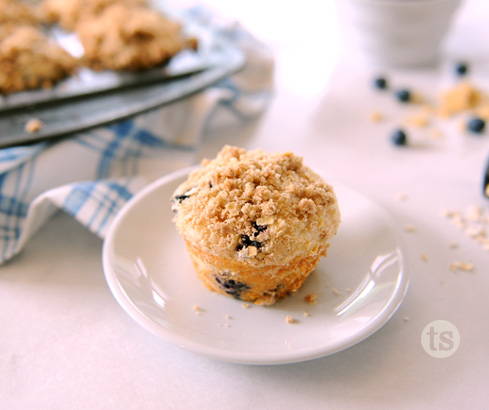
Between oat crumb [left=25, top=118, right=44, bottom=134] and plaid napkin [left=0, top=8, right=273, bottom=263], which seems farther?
oat crumb [left=25, top=118, right=44, bottom=134]

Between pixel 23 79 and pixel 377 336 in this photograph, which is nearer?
pixel 377 336

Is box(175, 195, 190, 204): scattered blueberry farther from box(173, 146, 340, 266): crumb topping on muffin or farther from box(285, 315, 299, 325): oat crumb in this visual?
box(285, 315, 299, 325): oat crumb

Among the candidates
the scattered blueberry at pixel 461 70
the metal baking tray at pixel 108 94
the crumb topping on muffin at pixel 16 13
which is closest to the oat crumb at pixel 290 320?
the metal baking tray at pixel 108 94

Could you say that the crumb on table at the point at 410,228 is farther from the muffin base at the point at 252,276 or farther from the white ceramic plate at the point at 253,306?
the muffin base at the point at 252,276

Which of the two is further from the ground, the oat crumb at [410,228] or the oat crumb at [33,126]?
the oat crumb at [410,228]

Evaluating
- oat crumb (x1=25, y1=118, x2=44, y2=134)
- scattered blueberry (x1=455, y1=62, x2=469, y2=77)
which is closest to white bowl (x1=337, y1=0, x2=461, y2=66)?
scattered blueberry (x1=455, y1=62, x2=469, y2=77)

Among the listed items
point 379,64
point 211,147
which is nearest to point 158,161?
point 211,147

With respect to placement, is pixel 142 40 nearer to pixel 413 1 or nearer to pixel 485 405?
pixel 413 1
